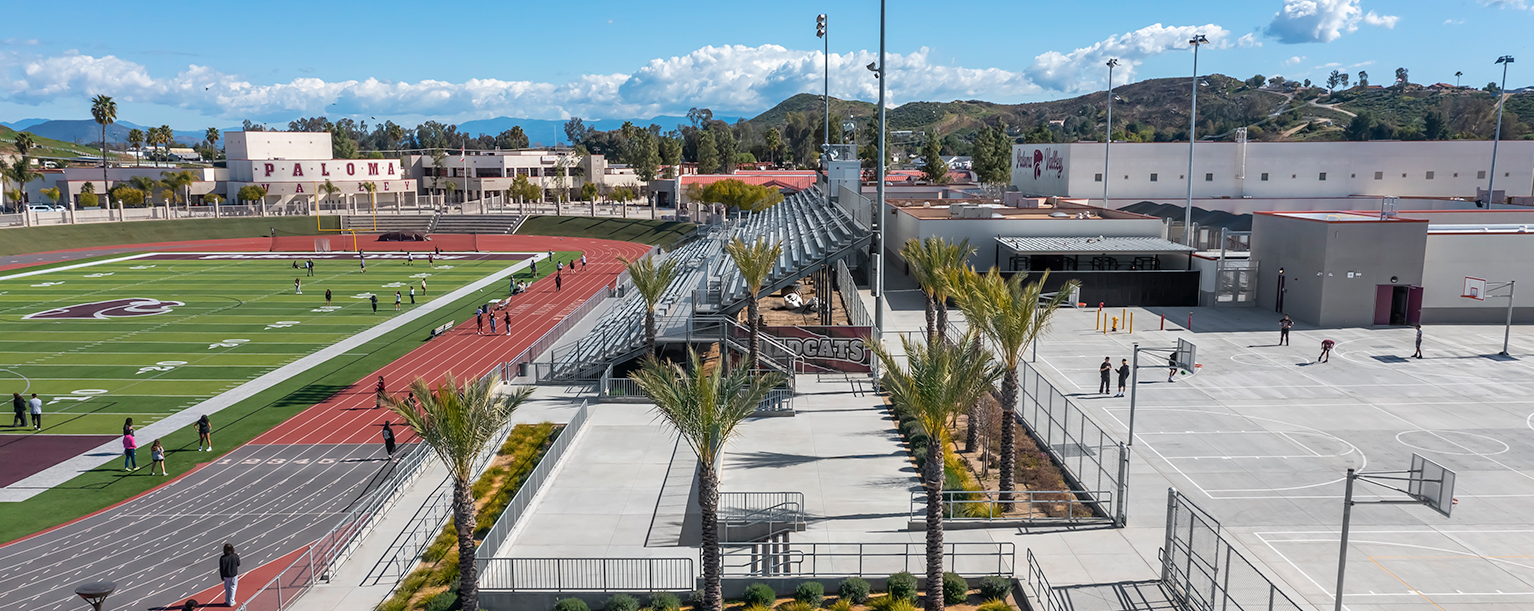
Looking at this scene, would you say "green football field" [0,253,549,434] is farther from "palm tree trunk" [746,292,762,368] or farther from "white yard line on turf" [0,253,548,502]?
"palm tree trunk" [746,292,762,368]

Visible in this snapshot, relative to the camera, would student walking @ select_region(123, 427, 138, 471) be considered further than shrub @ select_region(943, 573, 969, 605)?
Yes

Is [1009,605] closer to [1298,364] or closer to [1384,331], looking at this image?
[1298,364]

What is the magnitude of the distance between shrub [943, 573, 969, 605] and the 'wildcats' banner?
57.4ft

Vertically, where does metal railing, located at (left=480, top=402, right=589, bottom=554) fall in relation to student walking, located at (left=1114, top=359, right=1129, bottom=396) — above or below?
below

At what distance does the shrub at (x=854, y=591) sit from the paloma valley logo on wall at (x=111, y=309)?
47.4 meters

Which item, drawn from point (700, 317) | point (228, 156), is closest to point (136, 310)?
point (700, 317)

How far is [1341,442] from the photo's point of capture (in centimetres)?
2472

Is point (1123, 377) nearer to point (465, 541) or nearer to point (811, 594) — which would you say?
point (811, 594)

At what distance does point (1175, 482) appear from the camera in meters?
21.8

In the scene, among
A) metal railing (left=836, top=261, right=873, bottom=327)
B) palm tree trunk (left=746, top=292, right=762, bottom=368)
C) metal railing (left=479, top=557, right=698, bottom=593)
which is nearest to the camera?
metal railing (left=479, top=557, right=698, bottom=593)

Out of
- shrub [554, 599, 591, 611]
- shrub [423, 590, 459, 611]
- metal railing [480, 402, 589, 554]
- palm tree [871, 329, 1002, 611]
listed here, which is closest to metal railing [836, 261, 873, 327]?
metal railing [480, 402, 589, 554]

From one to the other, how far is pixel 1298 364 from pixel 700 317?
22470 millimetres

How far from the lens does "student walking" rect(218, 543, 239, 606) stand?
17.0m

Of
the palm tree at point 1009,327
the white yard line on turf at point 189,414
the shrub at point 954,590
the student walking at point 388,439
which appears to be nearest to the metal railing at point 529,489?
the student walking at point 388,439
